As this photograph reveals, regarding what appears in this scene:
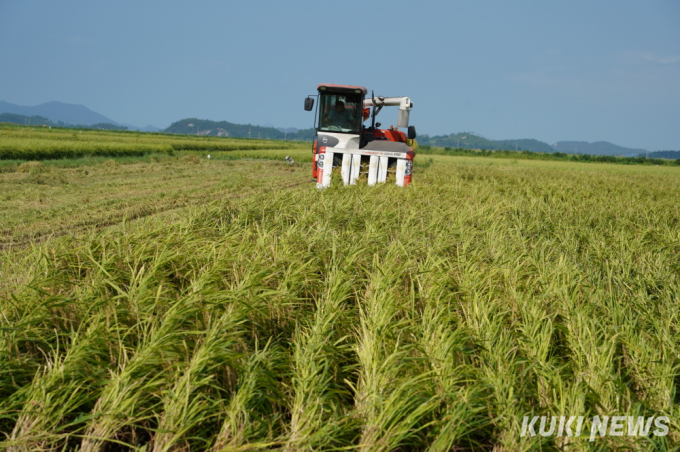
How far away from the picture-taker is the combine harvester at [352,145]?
10359 millimetres

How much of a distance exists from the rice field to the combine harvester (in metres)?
6.35

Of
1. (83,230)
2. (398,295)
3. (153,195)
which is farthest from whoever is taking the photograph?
(153,195)

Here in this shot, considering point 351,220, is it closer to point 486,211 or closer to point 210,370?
point 486,211

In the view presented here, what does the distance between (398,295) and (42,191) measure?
373 inches

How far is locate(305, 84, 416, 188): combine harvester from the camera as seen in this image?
10359mm

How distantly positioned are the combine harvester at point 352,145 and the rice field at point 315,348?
635 cm

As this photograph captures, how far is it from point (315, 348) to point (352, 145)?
9094mm

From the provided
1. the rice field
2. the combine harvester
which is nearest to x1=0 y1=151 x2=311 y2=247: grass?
the rice field

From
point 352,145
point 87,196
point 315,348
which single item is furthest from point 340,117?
point 315,348

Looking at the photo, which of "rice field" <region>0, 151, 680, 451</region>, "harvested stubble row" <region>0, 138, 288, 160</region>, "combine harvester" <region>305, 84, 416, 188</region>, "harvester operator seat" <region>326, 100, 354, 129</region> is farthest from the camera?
"harvested stubble row" <region>0, 138, 288, 160</region>

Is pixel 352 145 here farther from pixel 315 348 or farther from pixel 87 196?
pixel 315 348

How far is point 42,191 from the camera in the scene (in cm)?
959

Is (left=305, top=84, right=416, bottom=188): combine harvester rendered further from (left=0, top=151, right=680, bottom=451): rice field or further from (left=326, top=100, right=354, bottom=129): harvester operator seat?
(left=0, top=151, right=680, bottom=451): rice field

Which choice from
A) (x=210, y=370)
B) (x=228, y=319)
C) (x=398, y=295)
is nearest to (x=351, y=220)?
(x=398, y=295)
